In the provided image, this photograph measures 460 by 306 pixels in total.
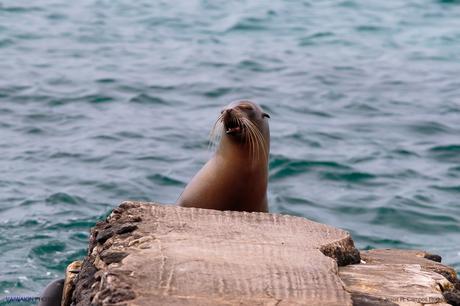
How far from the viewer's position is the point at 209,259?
3703 millimetres

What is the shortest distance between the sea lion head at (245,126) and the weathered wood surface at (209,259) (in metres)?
1.04

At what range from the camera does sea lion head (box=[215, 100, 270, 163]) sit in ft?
17.5

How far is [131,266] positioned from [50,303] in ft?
3.82

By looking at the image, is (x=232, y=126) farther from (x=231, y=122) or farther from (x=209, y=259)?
(x=209, y=259)

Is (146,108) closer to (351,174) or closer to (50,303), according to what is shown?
(351,174)

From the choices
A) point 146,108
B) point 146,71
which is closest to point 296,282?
point 146,108

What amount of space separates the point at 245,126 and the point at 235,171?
0.78 ft

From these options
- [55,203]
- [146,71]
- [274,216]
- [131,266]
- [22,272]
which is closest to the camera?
[131,266]

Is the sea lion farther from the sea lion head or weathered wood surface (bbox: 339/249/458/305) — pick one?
weathered wood surface (bbox: 339/249/458/305)

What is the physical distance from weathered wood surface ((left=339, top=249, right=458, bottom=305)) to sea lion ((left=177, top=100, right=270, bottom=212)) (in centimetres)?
98

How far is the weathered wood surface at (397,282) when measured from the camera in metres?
3.66

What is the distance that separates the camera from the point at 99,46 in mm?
13453

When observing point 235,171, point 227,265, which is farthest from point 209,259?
point 235,171

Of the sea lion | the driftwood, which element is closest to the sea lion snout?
the sea lion
